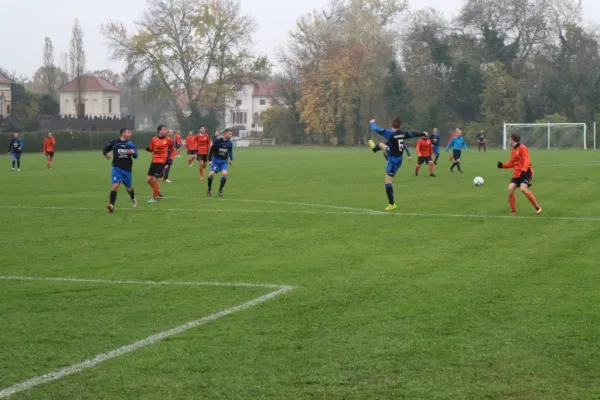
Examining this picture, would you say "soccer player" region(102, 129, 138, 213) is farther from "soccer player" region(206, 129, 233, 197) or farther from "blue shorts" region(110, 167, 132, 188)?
"soccer player" region(206, 129, 233, 197)

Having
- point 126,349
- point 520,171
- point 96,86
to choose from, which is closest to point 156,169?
point 520,171

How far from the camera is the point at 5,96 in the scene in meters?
88.7

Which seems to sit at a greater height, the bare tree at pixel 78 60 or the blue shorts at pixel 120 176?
the bare tree at pixel 78 60

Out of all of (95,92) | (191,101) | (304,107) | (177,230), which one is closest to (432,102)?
(304,107)

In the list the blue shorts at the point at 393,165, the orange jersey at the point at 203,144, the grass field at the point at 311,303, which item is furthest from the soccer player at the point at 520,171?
the orange jersey at the point at 203,144

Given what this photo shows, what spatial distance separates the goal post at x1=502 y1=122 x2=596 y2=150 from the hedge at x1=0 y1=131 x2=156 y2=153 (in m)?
34.9

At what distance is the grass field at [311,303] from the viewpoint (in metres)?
5.99

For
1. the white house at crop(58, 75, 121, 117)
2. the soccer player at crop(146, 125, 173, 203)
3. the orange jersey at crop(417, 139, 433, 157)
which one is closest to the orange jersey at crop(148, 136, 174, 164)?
the soccer player at crop(146, 125, 173, 203)

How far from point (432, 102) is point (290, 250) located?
7265 centimetres

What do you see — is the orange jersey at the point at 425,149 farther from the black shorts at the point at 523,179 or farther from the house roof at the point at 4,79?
the house roof at the point at 4,79

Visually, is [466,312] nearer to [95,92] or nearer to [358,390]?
[358,390]

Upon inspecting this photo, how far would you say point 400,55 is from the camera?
3408 inches

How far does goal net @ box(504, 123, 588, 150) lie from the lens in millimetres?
66787

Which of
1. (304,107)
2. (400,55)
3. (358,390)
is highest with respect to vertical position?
(400,55)
